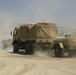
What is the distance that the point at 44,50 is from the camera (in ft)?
105

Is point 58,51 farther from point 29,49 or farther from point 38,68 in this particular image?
point 38,68

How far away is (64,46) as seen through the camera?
27625 mm

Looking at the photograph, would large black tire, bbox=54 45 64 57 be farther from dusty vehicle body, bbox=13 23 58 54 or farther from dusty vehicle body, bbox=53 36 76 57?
dusty vehicle body, bbox=13 23 58 54

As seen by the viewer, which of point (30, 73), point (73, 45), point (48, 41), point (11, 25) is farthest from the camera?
point (11, 25)

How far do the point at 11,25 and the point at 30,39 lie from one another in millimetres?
112528

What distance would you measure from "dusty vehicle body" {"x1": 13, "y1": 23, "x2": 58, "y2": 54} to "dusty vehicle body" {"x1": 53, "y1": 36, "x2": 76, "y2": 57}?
10.3ft

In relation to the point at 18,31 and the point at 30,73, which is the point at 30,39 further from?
the point at 30,73

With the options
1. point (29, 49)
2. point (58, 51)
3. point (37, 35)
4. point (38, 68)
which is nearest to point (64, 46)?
point (58, 51)

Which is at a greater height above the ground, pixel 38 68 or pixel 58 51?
pixel 58 51

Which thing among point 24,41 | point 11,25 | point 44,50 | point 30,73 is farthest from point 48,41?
point 11,25

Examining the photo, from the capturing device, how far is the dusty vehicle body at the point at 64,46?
27.1m

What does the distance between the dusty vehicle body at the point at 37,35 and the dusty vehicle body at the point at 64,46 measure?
3128 mm

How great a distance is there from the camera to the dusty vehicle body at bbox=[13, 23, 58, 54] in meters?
Result: 32.1

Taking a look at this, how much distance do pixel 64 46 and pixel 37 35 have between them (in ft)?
18.2
